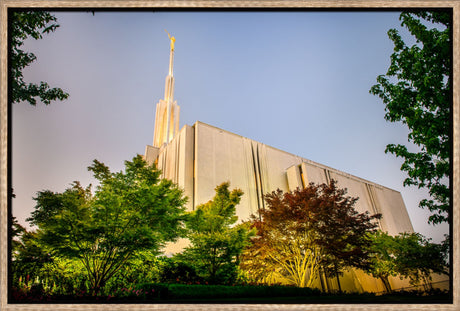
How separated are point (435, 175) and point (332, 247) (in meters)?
6.71

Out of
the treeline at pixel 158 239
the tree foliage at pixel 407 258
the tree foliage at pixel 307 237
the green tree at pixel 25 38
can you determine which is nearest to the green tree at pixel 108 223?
the treeline at pixel 158 239

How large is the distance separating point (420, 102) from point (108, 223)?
797 cm

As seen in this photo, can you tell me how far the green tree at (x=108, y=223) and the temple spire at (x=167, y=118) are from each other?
24879mm

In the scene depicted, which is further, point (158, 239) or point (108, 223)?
point (158, 239)

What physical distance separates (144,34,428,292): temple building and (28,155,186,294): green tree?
31.4ft

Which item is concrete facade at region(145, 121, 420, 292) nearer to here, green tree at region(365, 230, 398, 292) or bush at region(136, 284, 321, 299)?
green tree at region(365, 230, 398, 292)

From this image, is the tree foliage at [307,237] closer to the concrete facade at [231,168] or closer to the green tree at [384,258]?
the green tree at [384,258]

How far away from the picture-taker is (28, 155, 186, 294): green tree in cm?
672

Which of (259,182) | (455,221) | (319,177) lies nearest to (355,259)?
(455,221)

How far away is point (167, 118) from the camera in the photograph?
112ft

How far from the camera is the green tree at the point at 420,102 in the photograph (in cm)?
435

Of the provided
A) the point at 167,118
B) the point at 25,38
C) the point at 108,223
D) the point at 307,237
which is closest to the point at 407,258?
the point at 307,237

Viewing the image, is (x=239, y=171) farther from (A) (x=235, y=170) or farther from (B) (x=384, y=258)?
(B) (x=384, y=258)

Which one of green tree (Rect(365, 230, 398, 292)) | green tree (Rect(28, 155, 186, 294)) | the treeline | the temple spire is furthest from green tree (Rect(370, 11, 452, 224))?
the temple spire
